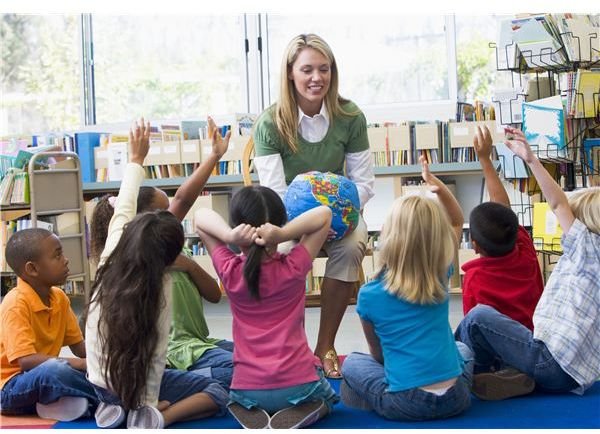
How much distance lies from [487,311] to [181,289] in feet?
3.43

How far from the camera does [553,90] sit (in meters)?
4.91

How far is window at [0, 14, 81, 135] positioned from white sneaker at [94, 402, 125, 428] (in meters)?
5.44

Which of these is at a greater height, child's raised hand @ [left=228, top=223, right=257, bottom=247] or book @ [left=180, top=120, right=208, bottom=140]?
book @ [left=180, top=120, right=208, bottom=140]

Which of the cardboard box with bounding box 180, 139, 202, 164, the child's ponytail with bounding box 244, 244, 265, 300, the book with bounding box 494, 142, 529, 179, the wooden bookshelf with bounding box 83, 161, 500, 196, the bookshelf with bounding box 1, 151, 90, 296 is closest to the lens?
the child's ponytail with bounding box 244, 244, 265, 300

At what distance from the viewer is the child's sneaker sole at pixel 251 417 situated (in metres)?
2.51

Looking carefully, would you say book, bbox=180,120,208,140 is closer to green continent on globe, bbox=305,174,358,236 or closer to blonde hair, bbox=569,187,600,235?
green continent on globe, bbox=305,174,358,236

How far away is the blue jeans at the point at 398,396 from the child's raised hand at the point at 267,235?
1.68ft

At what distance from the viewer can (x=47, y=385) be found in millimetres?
2746

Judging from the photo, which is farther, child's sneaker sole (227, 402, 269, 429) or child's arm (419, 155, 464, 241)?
child's arm (419, 155, 464, 241)

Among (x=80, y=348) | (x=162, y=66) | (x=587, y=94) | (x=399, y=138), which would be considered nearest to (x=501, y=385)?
(x=80, y=348)

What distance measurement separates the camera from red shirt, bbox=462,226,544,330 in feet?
9.82

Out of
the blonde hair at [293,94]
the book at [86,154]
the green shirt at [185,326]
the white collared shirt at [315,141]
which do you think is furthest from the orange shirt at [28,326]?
the book at [86,154]

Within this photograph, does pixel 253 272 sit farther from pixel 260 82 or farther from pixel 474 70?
pixel 260 82

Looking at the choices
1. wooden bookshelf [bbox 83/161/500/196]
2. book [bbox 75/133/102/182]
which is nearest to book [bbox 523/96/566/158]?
wooden bookshelf [bbox 83/161/500/196]
